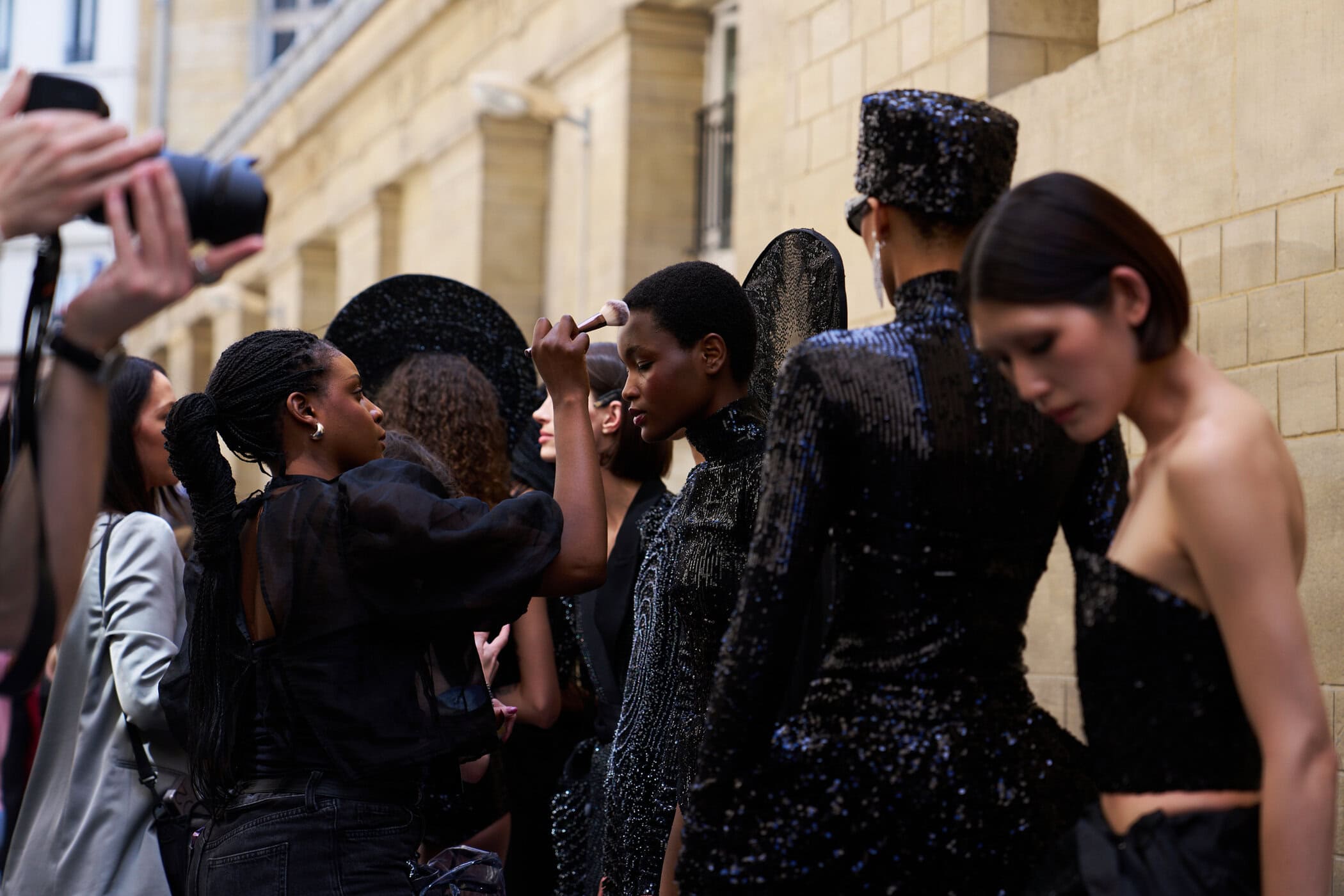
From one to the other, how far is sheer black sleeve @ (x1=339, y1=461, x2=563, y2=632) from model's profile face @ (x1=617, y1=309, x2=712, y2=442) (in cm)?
41

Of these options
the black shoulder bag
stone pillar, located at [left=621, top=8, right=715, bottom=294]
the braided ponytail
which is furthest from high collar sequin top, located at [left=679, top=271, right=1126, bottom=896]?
stone pillar, located at [left=621, top=8, right=715, bottom=294]

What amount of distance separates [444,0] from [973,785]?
40.6 ft

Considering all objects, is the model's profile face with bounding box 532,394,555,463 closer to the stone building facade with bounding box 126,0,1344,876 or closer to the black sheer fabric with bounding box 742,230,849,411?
the black sheer fabric with bounding box 742,230,849,411

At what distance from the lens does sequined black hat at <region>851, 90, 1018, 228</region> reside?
230 centimetres

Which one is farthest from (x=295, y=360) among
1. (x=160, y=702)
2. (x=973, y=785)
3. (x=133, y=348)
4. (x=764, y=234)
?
(x=133, y=348)

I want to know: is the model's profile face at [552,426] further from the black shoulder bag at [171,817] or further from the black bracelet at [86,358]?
the black bracelet at [86,358]

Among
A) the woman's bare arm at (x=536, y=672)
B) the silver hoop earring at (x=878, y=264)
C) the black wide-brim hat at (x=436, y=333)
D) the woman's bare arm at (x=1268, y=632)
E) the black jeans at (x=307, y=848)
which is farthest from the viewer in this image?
the black wide-brim hat at (x=436, y=333)

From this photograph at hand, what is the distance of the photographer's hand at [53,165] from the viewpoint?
187 cm

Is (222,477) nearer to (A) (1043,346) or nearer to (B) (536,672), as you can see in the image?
(B) (536,672)

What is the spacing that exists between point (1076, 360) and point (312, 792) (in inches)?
64.7

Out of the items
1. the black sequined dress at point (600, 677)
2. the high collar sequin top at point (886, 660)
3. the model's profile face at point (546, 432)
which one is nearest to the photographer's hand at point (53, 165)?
the high collar sequin top at point (886, 660)

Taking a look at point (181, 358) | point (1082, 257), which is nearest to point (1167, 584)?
point (1082, 257)

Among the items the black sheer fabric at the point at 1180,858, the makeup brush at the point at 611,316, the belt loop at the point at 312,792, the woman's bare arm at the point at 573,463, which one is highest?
the makeup brush at the point at 611,316

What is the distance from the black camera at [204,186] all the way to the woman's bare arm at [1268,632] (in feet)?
3.94
